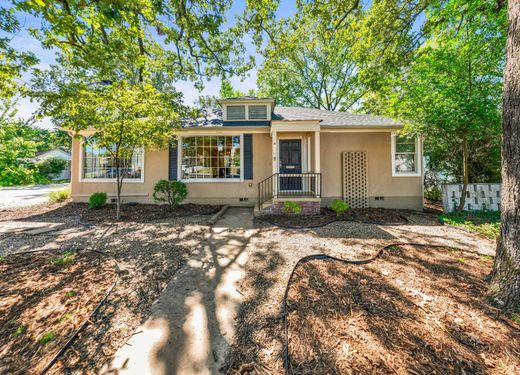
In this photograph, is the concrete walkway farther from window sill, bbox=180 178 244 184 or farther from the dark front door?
the dark front door

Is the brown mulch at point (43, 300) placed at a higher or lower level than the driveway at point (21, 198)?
lower

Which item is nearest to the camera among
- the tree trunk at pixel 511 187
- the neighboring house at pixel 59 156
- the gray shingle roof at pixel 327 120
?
the tree trunk at pixel 511 187

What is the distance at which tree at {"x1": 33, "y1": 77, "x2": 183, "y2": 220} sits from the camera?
16.3 feet

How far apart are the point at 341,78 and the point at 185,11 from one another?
17654mm

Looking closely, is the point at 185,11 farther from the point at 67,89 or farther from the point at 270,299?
the point at 270,299

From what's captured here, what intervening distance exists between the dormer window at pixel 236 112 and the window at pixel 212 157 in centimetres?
86

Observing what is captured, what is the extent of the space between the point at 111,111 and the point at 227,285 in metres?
5.63

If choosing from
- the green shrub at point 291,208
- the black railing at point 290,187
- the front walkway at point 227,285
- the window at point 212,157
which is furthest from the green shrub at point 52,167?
the green shrub at point 291,208

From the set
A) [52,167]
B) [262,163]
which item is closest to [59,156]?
[52,167]

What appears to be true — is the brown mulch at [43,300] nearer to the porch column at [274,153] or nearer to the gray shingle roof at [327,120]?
the porch column at [274,153]

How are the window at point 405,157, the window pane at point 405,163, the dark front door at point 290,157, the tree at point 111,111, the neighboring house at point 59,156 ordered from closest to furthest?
the tree at point 111,111 → the window at point 405,157 → the window pane at point 405,163 → the dark front door at point 290,157 → the neighboring house at point 59,156

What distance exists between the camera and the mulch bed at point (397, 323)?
5.02 ft

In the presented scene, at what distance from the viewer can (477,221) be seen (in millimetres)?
5992

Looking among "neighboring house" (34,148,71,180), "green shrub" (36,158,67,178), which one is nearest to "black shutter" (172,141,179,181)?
"green shrub" (36,158,67,178)
